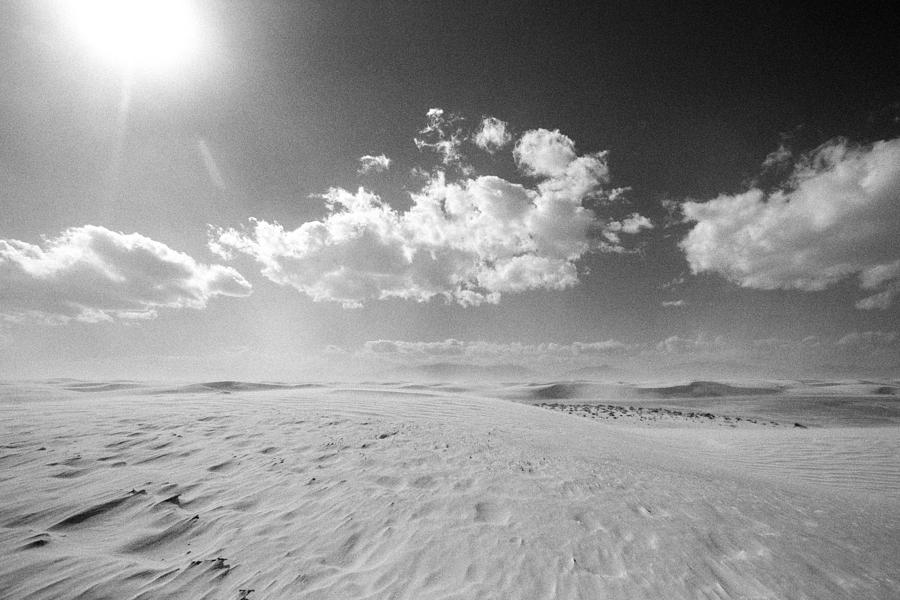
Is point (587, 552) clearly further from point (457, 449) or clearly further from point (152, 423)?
point (152, 423)

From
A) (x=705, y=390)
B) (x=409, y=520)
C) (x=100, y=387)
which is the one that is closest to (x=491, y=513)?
(x=409, y=520)

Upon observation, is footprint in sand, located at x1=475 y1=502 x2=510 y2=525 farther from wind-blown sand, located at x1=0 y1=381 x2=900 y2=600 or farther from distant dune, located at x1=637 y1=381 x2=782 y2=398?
distant dune, located at x1=637 y1=381 x2=782 y2=398

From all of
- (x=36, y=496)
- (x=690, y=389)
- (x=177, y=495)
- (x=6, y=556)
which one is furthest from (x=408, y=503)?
(x=690, y=389)

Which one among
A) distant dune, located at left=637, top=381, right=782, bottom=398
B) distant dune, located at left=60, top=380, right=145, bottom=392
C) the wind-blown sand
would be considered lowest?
the wind-blown sand

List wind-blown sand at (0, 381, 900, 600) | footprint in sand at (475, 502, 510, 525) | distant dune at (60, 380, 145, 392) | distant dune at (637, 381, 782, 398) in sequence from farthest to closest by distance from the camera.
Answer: distant dune at (637, 381, 782, 398), distant dune at (60, 380, 145, 392), footprint in sand at (475, 502, 510, 525), wind-blown sand at (0, 381, 900, 600)

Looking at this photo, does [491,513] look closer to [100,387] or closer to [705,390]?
[100,387]

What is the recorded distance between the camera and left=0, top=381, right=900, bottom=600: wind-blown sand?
122 inches

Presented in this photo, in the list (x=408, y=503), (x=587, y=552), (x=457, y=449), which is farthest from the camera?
(x=457, y=449)

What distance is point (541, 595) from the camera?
292cm

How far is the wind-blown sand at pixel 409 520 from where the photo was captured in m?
3.10

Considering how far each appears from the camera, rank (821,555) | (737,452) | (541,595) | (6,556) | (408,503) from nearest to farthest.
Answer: (541,595)
(6,556)
(821,555)
(408,503)
(737,452)

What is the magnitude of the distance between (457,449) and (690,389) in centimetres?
4327

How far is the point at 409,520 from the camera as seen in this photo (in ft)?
13.3

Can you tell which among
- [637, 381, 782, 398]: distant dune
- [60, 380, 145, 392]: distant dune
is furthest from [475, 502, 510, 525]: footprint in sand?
[637, 381, 782, 398]: distant dune
